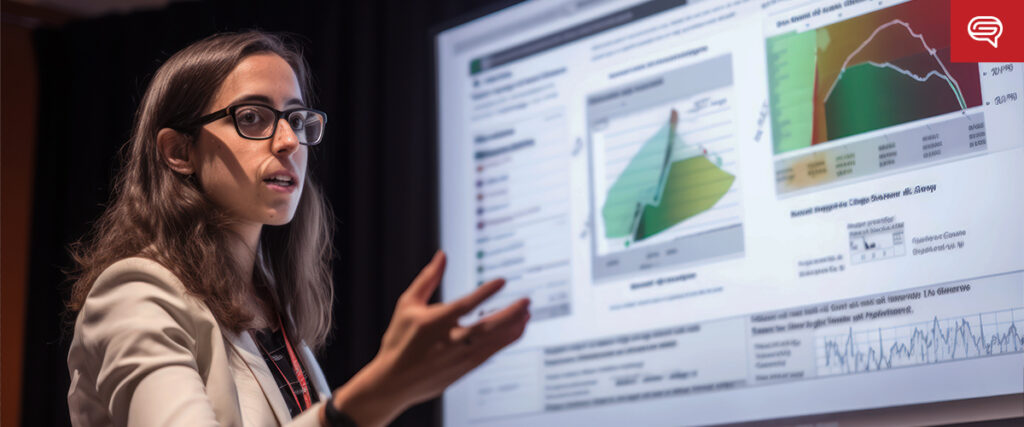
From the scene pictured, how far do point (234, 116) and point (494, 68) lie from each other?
1381 mm

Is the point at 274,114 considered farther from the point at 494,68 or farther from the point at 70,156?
the point at 70,156

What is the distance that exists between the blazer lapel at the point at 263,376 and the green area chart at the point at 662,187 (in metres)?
1.16

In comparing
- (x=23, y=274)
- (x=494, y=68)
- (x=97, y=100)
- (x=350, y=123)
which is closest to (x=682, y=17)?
(x=494, y=68)

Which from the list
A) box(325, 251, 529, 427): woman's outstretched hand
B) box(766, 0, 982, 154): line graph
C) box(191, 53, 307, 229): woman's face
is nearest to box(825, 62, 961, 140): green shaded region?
box(766, 0, 982, 154): line graph

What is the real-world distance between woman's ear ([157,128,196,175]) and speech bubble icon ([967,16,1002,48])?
4.83 ft

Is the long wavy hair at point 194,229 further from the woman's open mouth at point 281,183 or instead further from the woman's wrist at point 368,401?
the woman's wrist at point 368,401

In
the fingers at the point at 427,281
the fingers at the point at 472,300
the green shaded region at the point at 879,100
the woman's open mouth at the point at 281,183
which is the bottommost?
the fingers at the point at 472,300

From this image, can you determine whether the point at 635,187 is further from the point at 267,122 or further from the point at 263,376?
the point at 263,376

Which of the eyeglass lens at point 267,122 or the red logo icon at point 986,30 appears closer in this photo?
the eyeglass lens at point 267,122

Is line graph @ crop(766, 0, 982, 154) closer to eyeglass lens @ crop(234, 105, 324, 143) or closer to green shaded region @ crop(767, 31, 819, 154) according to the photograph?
green shaded region @ crop(767, 31, 819, 154)

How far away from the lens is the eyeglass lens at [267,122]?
1.48 metres

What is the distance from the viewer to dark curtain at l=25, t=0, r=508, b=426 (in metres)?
3.19

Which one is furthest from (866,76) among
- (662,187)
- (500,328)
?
(500,328)

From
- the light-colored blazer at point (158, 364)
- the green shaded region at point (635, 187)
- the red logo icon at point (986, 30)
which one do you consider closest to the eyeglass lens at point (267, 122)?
the light-colored blazer at point (158, 364)
